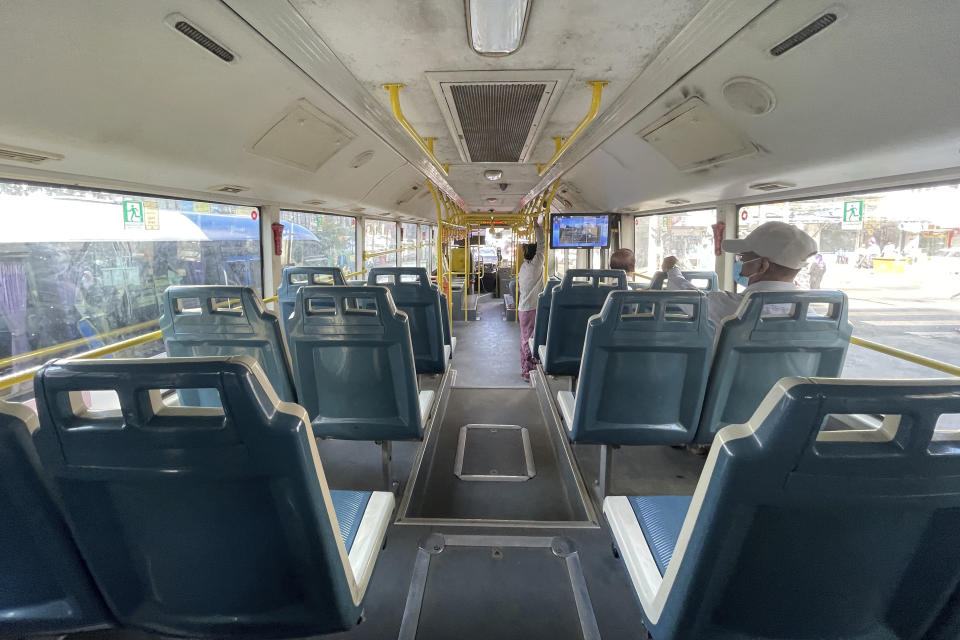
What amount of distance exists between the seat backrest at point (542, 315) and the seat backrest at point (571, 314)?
0.28m

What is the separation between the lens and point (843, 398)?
0.82 meters

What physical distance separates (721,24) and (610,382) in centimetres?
187

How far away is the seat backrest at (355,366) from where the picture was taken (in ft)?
7.79

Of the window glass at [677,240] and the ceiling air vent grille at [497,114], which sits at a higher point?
the ceiling air vent grille at [497,114]

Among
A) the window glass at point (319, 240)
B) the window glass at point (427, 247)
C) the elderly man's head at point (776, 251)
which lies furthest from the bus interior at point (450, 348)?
the window glass at point (427, 247)

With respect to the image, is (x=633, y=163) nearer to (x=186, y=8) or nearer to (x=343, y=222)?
(x=186, y=8)

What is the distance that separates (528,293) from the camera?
571 cm

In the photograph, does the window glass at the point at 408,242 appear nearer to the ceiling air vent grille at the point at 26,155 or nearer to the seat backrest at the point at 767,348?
the ceiling air vent grille at the point at 26,155

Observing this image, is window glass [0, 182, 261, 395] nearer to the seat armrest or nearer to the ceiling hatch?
the seat armrest

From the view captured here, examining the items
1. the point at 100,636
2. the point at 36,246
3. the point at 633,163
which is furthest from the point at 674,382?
the point at 36,246

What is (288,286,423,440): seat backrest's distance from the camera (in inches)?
93.4

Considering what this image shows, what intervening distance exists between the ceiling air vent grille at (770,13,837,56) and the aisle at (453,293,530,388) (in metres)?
3.57

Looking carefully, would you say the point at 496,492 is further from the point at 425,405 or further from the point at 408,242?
the point at 408,242

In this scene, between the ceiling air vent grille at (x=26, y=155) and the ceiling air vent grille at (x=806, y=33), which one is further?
the ceiling air vent grille at (x=26, y=155)
